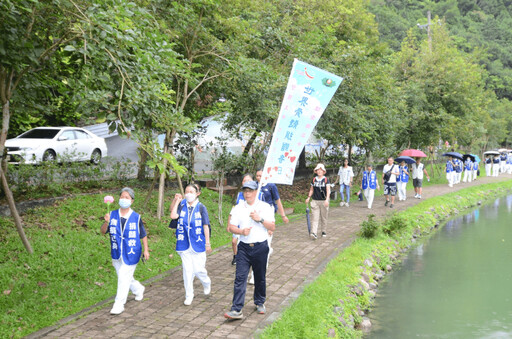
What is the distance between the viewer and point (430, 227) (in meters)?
17.7

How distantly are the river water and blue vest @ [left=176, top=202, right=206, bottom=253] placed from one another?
3237mm

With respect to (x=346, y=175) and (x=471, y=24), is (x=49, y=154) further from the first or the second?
(x=471, y=24)

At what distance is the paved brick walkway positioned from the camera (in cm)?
625

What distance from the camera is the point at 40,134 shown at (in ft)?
54.7

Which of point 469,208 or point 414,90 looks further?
point 414,90

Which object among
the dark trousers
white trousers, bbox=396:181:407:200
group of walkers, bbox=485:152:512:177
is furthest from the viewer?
group of walkers, bbox=485:152:512:177

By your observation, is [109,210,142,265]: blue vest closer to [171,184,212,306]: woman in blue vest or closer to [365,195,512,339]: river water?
[171,184,212,306]: woman in blue vest

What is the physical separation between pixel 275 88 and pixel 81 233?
20.8ft

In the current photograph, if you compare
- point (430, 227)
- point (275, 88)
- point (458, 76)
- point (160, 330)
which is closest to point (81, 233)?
point (160, 330)

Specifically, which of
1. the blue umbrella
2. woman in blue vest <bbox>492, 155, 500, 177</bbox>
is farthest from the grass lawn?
woman in blue vest <bbox>492, 155, 500, 177</bbox>

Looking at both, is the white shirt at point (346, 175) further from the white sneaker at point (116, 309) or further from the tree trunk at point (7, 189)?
the white sneaker at point (116, 309)

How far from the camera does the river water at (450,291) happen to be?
8.64 meters

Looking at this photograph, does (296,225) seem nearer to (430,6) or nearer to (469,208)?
(469,208)

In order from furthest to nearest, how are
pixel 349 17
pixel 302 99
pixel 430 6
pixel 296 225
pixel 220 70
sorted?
pixel 430 6 < pixel 349 17 < pixel 296 225 < pixel 220 70 < pixel 302 99
